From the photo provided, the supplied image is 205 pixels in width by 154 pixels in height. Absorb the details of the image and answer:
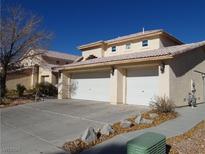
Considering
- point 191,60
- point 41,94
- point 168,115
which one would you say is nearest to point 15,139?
point 168,115

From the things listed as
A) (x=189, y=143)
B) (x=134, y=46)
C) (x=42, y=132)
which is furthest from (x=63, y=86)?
(x=189, y=143)

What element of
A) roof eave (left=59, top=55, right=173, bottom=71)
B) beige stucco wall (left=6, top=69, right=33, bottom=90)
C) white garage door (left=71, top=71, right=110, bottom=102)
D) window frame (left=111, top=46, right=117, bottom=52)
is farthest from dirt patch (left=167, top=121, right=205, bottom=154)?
beige stucco wall (left=6, top=69, right=33, bottom=90)

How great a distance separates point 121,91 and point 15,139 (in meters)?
8.84

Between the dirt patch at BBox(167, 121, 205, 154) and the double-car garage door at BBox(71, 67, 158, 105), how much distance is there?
5989 millimetres

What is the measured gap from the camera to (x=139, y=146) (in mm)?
4508

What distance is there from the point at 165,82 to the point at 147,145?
25.6 feet

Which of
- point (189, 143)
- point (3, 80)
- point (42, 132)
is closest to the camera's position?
point (189, 143)

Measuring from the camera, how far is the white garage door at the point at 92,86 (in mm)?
16391

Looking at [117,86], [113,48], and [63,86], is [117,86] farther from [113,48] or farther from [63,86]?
[113,48]

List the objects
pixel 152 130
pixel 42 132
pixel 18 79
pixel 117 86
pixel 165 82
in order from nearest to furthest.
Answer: pixel 152 130, pixel 42 132, pixel 165 82, pixel 117 86, pixel 18 79

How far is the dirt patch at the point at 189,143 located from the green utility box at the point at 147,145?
871 mm

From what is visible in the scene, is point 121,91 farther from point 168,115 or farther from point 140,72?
point 168,115

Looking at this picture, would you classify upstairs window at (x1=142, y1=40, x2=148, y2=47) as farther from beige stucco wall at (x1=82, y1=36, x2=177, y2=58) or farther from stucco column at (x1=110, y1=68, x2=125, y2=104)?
stucco column at (x1=110, y1=68, x2=125, y2=104)

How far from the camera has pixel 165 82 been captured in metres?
11.8
